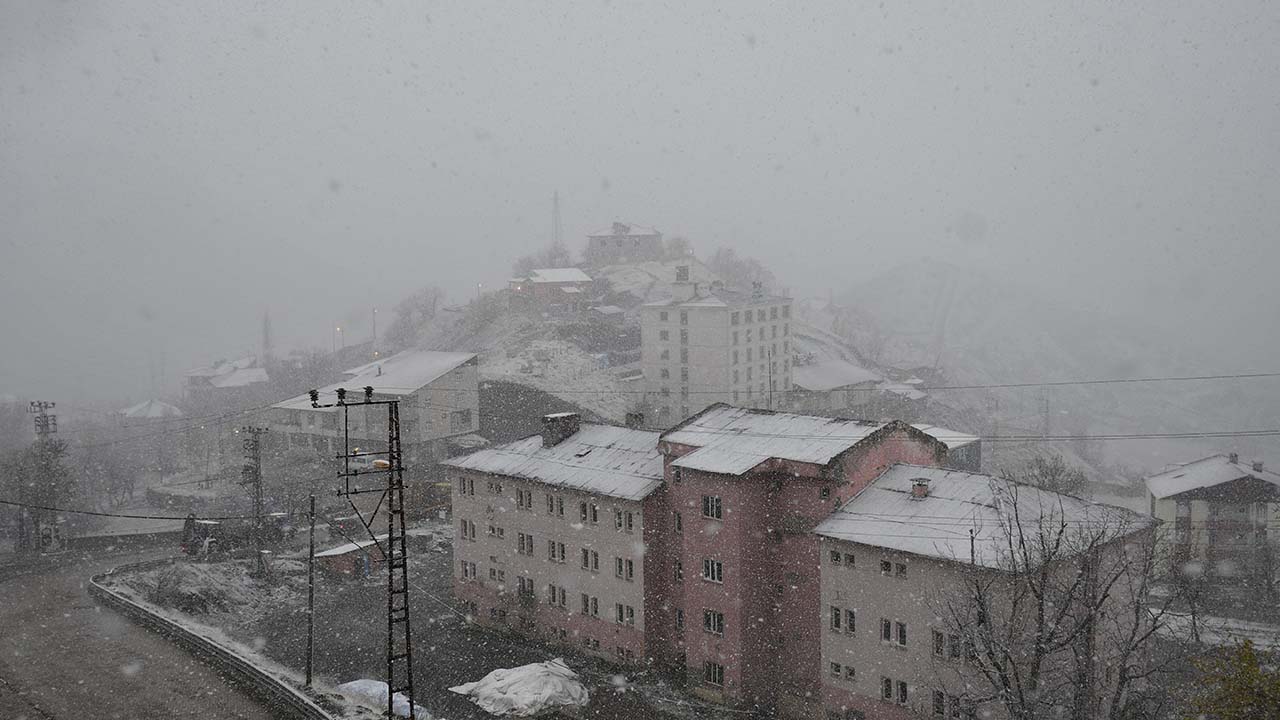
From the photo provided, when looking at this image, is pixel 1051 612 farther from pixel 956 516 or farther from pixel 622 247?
pixel 622 247

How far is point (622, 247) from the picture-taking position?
408ft

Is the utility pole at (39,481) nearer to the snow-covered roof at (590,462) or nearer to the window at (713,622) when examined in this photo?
the snow-covered roof at (590,462)

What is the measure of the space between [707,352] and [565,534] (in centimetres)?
4563

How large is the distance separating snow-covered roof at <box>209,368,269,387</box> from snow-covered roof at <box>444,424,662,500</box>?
78.0 m

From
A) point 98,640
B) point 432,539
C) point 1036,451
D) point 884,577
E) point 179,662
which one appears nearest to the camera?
point 884,577

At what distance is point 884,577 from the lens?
87.0ft

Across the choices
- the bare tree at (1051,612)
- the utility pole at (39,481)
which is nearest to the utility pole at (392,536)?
the bare tree at (1051,612)

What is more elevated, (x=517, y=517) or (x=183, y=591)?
(x=517, y=517)

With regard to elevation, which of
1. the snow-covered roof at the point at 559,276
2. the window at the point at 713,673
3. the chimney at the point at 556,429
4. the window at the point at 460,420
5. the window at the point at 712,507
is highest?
the snow-covered roof at the point at 559,276

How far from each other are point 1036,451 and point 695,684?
70469mm

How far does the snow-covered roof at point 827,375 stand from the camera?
8850 cm

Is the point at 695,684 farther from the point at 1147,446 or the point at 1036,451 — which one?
the point at 1147,446

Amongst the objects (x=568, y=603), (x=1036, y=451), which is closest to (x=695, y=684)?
(x=568, y=603)

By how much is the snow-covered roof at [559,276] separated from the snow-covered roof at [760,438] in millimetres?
73783
